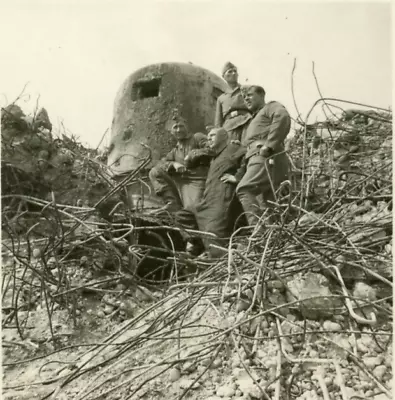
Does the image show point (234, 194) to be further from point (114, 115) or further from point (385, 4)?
point (114, 115)

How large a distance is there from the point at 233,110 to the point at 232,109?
19 mm

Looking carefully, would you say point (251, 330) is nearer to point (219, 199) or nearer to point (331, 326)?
point (331, 326)

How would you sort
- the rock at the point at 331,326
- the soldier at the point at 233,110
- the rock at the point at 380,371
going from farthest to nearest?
the soldier at the point at 233,110 < the rock at the point at 331,326 < the rock at the point at 380,371

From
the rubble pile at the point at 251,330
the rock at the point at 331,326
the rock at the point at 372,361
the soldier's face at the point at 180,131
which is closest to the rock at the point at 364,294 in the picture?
the rubble pile at the point at 251,330

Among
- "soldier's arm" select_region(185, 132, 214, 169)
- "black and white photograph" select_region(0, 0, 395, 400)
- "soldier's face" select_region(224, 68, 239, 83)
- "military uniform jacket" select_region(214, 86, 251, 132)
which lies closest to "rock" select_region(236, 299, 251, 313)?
"black and white photograph" select_region(0, 0, 395, 400)

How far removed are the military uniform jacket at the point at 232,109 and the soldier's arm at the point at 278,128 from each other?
0.82 metres

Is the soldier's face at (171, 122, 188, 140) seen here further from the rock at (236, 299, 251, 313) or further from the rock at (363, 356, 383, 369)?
the rock at (363, 356, 383, 369)

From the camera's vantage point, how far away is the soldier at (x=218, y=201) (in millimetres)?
3514

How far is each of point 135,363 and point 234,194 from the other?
1.75m

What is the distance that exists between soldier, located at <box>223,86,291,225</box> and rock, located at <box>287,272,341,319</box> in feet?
3.35

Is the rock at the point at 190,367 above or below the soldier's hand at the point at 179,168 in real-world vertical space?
below

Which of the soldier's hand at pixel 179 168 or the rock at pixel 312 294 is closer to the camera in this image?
the rock at pixel 312 294

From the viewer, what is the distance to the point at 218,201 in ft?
11.7

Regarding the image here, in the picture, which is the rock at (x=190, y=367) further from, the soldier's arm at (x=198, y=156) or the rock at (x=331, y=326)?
the soldier's arm at (x=198, y=156)
